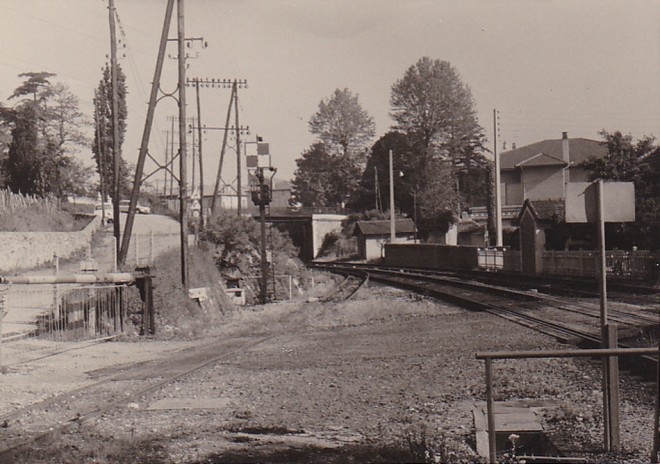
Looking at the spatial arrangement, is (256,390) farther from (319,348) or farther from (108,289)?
(108,289)

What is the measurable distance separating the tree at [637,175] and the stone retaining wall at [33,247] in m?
24.3

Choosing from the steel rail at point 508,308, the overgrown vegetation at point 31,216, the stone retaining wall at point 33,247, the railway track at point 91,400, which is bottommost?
the railway track at point 91,400

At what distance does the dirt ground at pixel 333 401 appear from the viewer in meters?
6.94

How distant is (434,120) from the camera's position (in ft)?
218

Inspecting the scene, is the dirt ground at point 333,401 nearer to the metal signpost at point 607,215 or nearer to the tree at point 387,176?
the metal signpost at point 607,215

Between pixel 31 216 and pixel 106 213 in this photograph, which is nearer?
pixel 31 216

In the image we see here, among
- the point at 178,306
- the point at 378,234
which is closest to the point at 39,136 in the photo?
the point at 378,234

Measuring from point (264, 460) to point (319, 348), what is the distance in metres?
7.93

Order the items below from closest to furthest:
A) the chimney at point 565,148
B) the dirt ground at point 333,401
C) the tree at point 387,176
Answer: the dirt ground at point 333,401
the chimney at point 565,148
the tree at point 387,176

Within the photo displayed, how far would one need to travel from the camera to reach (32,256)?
1304 inches

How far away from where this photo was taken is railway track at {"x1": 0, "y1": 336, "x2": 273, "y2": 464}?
25.7 feet

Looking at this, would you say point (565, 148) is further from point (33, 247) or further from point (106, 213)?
point (33, 247)

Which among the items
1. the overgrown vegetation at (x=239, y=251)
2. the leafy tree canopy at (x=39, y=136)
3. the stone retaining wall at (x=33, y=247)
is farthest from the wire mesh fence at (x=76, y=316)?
the leafy tree canopy at (x=39, y=136)

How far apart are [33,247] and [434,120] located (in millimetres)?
41319
